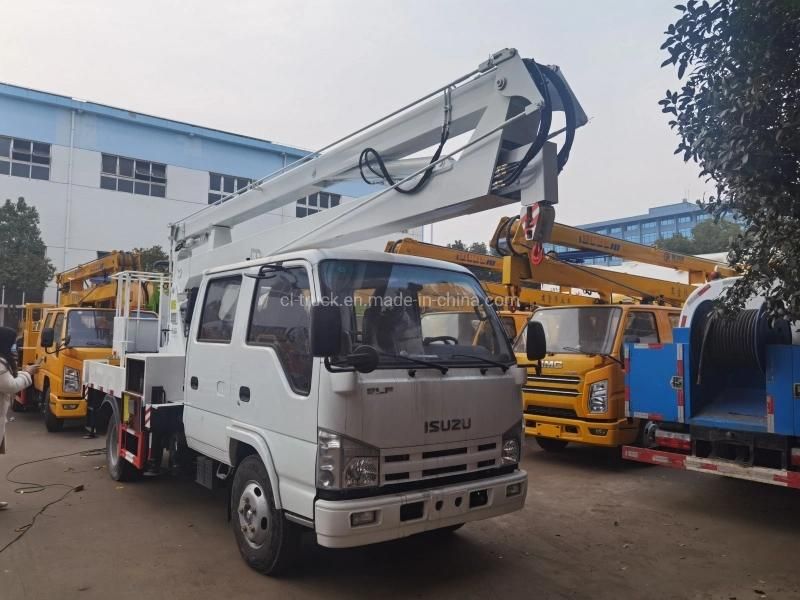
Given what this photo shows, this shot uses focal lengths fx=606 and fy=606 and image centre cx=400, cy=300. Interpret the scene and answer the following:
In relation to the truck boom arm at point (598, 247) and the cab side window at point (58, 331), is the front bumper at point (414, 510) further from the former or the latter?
the cab side window at point (58, 331)

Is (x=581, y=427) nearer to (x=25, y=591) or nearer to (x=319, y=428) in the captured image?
(x=319, y=428)

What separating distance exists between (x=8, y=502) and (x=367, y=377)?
14.3 ft

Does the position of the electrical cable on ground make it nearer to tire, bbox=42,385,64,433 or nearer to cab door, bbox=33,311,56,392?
tire, bbox=42,385,64,433

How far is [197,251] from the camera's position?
7223 mm

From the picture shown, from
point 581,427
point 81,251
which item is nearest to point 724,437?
point 581,427

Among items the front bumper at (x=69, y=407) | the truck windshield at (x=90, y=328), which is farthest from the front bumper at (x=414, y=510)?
the truck windshield at (x=90, y=328)

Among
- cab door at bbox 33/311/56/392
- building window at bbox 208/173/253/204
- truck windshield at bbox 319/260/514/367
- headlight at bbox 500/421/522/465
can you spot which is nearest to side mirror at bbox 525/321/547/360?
truck windshield at bbox 319/260/514/367

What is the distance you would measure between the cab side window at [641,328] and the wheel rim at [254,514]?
5088 mm

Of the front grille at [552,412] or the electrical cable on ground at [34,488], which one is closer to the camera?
the electrical cable on ground at [34,488]

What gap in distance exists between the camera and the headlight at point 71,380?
29.4 feet

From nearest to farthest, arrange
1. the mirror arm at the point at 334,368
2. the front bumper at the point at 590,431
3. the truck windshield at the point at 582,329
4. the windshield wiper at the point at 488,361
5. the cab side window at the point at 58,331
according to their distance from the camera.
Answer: the mirror arm at the point at 334,368
the windshield wiper at the point at 488,361
the front bumper at the point at 590,431
the truck windshield at the point at 582,329
the cab side window at the point at 58,331

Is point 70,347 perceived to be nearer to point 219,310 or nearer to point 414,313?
point 219,310

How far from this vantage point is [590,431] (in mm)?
6934

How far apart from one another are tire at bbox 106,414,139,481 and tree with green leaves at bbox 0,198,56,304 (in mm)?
13390
